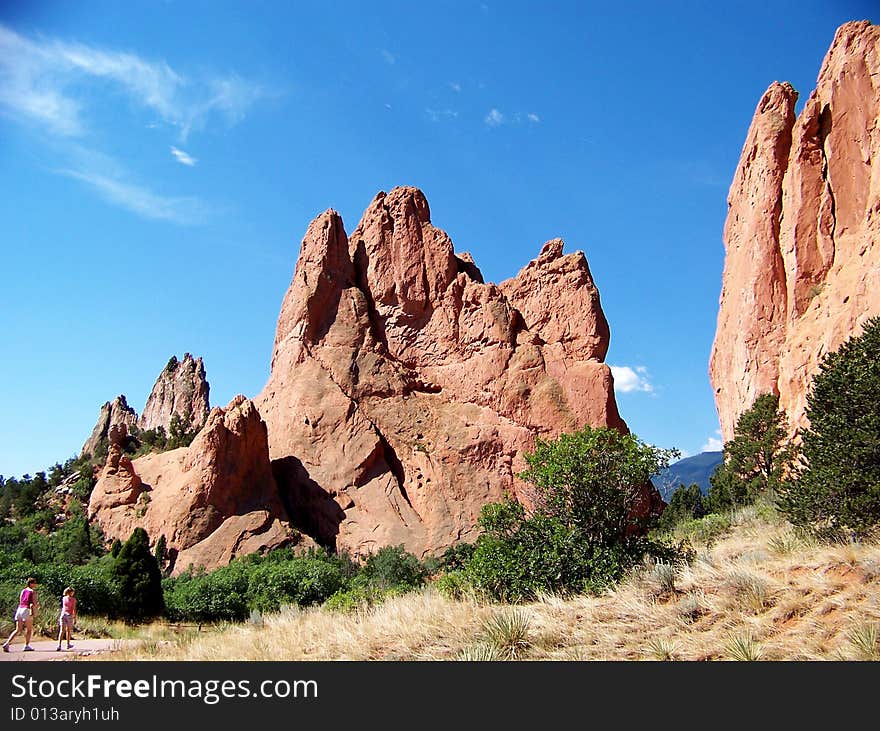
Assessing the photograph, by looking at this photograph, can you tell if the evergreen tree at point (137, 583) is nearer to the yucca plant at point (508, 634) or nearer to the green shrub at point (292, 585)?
the green shrub at point (292, 585)

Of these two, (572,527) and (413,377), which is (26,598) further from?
(413,377)

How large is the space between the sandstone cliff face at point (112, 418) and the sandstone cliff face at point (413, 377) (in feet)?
152

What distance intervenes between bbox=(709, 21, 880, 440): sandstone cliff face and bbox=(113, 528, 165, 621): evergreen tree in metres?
34.2

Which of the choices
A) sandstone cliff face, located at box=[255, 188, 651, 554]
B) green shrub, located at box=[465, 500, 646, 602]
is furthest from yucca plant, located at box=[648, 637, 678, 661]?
sandstone cliff face, located at box=[255, 188, 651, 554]

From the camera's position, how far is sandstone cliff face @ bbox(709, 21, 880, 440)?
3794 cm

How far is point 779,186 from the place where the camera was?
46.9m

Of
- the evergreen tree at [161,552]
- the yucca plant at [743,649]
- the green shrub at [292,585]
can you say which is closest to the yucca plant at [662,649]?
the yucca plant at [743,649]

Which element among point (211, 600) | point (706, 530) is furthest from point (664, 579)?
point (211, 600)

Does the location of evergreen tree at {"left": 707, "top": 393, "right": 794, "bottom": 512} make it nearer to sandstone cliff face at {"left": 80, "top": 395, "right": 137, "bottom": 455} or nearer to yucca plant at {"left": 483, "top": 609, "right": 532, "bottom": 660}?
yucca plant at {"left": 483, "top": 609, "right": 532, "bottom": 660}

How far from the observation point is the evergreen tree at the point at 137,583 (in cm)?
2647

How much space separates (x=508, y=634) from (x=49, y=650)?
1105 centimetres

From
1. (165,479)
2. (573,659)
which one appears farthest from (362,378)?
(573,659)

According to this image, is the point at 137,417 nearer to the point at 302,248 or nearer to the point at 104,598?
the point at 302,248

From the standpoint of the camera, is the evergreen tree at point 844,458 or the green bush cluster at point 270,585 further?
the green bush cluster at point 270,585
